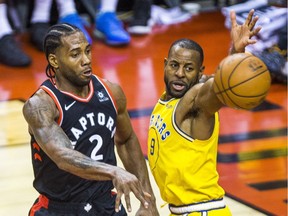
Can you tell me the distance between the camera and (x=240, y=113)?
303 inches

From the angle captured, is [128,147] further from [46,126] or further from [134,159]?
[46,126]

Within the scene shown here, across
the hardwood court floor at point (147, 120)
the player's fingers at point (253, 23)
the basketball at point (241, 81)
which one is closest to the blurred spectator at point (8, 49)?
the hardwood court floor at point (147, 120)

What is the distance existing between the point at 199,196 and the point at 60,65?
1107 millimetres

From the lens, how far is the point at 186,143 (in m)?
4.49

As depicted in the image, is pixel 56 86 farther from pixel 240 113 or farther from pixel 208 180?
pixel 240 113

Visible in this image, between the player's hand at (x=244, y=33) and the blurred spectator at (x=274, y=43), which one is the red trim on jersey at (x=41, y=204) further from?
the blurred spectator at (x=274, y=43)

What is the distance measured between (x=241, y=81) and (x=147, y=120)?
3493 mm

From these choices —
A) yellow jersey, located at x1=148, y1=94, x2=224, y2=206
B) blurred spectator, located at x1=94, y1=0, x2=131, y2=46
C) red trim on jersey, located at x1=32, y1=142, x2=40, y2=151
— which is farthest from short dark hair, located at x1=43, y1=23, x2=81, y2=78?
blurred spectator, located at x1=94, y1=0, x2=131, y2=46

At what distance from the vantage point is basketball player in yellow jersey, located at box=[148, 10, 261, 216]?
4.48 m

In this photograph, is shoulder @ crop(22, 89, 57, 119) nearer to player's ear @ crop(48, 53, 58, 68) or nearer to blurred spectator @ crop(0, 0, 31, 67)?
player's ear @ crop(48, 53, 58, 68)

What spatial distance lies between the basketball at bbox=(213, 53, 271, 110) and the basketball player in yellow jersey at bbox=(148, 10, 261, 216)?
375 millimetres

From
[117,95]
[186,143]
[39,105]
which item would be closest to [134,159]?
[117,95]

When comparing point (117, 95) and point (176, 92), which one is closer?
point (176, 92)

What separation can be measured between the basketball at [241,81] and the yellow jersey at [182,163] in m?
0.51
